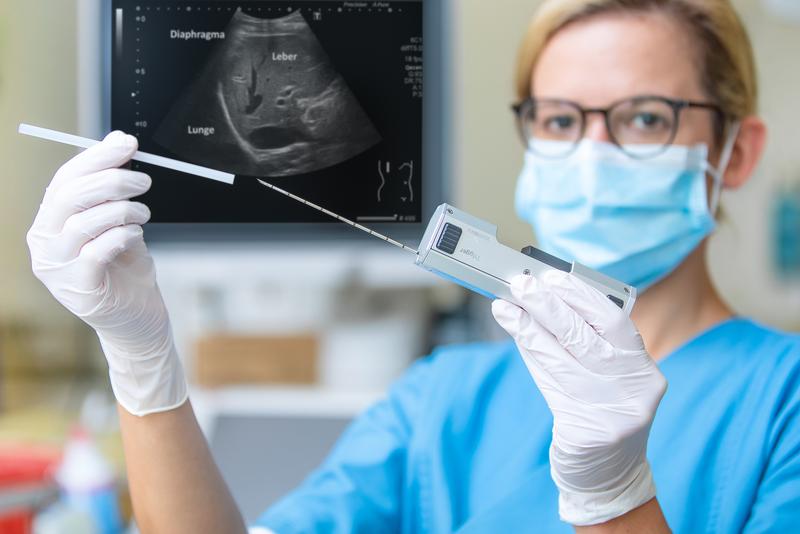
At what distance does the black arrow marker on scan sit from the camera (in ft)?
2.86

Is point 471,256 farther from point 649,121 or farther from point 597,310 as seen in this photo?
point 649,121

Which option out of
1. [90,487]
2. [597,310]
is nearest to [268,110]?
[597,310]

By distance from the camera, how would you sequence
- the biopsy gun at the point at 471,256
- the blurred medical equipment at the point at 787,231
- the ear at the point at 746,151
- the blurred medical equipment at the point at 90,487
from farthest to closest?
the blurred medical equipment at the point at 787,231 < the blurred medical equipment at the point at 90,487 < the ear at the point at 746,151 < the biopsy gun at the point at 471,256

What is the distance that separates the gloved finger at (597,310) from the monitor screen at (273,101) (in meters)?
0.24

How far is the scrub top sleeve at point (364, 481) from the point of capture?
1142 mm

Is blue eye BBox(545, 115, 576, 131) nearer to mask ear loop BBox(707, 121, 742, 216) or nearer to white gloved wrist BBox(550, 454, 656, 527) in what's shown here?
mask ear loop BBox(707, 121, 742, 216)

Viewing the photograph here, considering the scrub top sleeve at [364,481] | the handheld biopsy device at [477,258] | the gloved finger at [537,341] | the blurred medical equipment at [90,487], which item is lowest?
the blurred medical equipment at [90,487]

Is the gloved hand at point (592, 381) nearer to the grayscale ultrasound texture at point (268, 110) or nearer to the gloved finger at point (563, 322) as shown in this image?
the gloved finger at point (563, 322)

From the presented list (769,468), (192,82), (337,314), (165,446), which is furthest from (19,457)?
(769,468)

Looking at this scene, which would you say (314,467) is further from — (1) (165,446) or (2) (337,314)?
(1) (165,446)

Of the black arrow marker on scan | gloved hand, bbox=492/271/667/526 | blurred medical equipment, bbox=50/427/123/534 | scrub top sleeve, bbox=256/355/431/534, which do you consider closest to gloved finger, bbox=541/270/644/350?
gloved hand, bbox=492/271/667/526

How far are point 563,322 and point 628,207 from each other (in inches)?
15.8

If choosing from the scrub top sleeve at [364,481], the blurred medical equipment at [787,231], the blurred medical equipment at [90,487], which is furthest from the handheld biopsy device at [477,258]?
the blurred medical equipment at [787,231]

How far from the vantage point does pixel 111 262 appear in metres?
0.90
